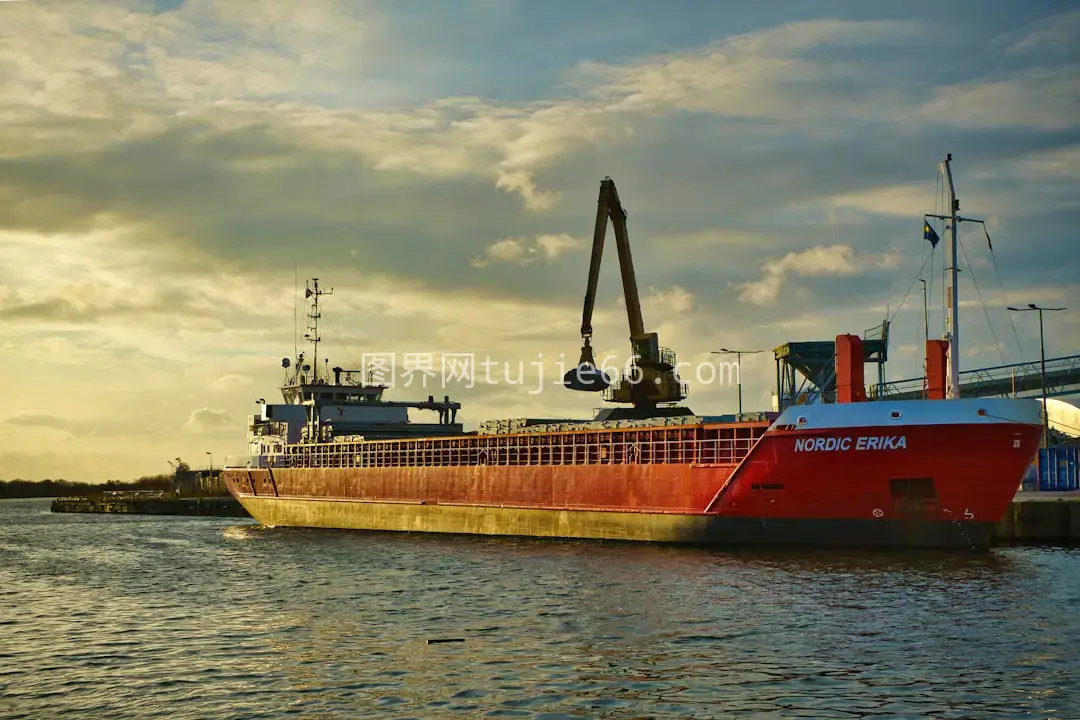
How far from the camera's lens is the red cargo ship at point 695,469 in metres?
36.2

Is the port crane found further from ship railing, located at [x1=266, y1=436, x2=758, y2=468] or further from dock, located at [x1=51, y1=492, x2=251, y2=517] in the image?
dock, located at [x1=51, y1=492, x2=251, y2=517]

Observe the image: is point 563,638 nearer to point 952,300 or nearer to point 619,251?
point 952,300

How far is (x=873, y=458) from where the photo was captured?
3669cm

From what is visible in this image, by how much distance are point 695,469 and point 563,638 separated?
1890cm

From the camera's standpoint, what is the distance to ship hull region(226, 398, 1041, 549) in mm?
35969

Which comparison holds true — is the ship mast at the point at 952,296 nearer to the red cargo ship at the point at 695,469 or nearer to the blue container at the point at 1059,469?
the red cargo ship at the point at 695,469

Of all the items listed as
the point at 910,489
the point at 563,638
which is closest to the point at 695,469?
the point at 910,489

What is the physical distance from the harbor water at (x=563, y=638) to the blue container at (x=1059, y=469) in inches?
692

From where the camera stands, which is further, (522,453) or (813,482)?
(522,453)

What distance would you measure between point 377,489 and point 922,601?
128 ft

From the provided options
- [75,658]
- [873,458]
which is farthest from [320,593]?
[873,458]

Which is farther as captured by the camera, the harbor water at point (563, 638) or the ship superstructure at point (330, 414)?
the ship superstructure at point (330, 414)

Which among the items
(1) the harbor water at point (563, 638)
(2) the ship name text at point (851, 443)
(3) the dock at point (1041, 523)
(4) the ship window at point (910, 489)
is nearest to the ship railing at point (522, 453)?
(2) the ship name text at point (851, 443)

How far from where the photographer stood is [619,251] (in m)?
60.3
